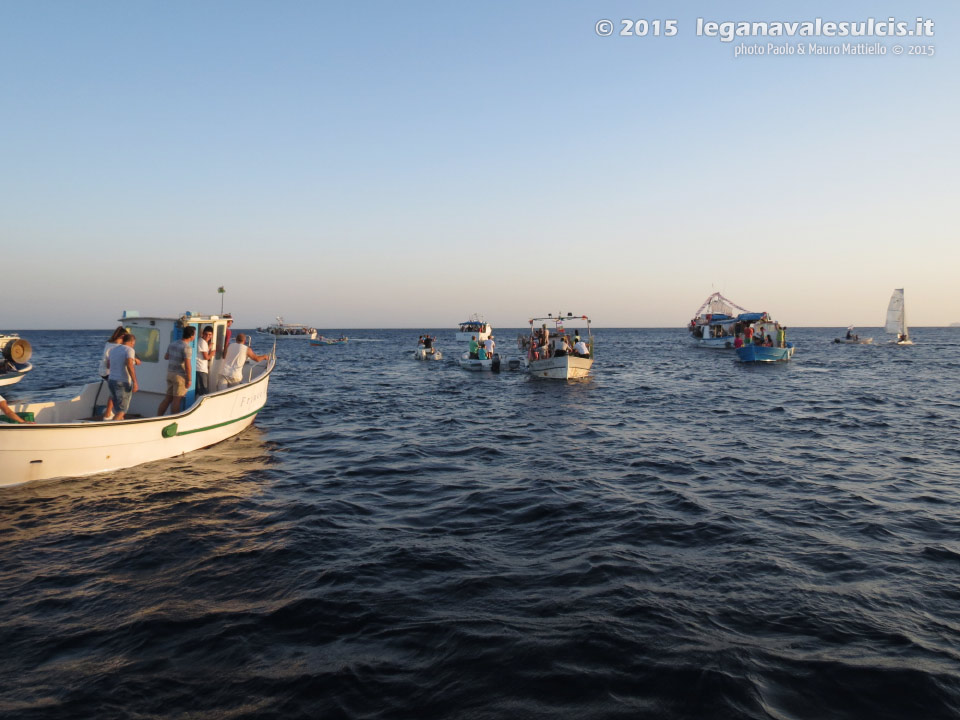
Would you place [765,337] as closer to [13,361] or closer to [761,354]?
[761,354]

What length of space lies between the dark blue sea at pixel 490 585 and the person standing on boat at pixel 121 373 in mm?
1439

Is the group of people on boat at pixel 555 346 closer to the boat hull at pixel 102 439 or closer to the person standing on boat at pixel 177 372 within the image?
the boat hull at pixel 102 439

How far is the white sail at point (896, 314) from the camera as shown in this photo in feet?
254

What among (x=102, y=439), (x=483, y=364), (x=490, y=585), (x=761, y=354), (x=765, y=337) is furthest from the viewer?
(x=765, y=337)

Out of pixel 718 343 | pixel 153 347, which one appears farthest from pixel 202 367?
pixel 718 343

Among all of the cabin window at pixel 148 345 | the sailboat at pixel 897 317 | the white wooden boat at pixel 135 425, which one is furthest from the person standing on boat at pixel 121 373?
the sailboat at pixel 897 317

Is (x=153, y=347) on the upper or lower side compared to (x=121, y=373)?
upper

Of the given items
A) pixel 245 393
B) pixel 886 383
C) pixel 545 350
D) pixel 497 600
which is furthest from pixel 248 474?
pixel 886 383

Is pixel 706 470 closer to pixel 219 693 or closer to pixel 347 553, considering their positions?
pixel 347 553

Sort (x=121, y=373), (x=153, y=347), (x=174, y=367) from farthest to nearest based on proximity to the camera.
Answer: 1. (x=153, y=347)
2. (x=174, y=367)
3. (x=121, y=373)

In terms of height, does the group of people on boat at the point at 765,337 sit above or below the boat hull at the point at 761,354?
above

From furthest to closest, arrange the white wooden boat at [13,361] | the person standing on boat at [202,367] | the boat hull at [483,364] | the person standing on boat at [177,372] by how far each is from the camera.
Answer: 1. the boat hull at [483,364]
2. the white wooden boat at [13,361]
3. the person standing on boat at [202,367]
4. the person standing on boat at [177,372]

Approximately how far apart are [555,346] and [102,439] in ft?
82.2

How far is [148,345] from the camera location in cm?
1370
